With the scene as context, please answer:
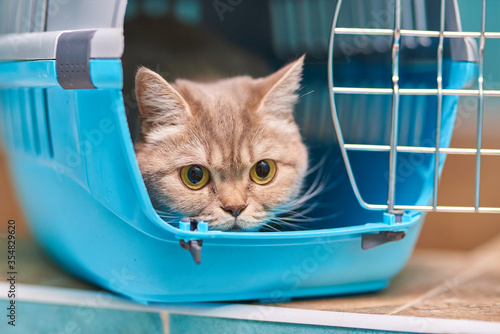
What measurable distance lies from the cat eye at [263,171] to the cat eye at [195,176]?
131 millimetres

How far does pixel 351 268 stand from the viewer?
119 cm

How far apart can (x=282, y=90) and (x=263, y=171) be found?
221 millimetres

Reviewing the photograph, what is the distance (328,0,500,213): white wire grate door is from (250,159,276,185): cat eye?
21 cm

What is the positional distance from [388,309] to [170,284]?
1.66ft

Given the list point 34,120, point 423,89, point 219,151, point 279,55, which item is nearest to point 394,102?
point 423,89

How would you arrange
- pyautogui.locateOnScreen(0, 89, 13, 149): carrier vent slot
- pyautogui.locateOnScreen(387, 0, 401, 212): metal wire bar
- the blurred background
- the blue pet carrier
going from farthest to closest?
the blurred background, pyautogui.locateOnScreen(0, 89, 13, 149): carrier vent slot, pyautogui.locateOnScreen(387, 0, 401, 212): metal wire bar, the blue pet carrier

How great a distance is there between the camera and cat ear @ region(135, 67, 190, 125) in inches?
43.9

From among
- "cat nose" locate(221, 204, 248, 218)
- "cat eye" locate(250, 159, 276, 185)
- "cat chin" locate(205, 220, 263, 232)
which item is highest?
"cat eye" locate(250, 159, 276, 185)

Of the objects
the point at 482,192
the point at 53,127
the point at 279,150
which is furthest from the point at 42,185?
the point at 482,192

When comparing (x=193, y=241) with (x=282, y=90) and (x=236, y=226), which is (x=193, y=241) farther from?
(x=282, y=90)

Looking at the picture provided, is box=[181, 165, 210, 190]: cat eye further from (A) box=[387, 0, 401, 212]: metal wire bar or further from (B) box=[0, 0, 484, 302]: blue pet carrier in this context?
(A) box=[387, 0, 401, 212]: metal wire bar

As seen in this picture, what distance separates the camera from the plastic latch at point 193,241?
0.98 m

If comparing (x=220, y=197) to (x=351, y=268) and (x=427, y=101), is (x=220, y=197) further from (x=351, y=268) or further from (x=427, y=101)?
(x=427, y=101)

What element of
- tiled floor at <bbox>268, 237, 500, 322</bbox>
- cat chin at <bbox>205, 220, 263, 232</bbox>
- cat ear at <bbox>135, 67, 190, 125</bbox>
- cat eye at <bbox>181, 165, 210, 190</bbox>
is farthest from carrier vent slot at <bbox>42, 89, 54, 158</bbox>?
tiled floor at <bbox>268, 237, 500, 322</bbox>
